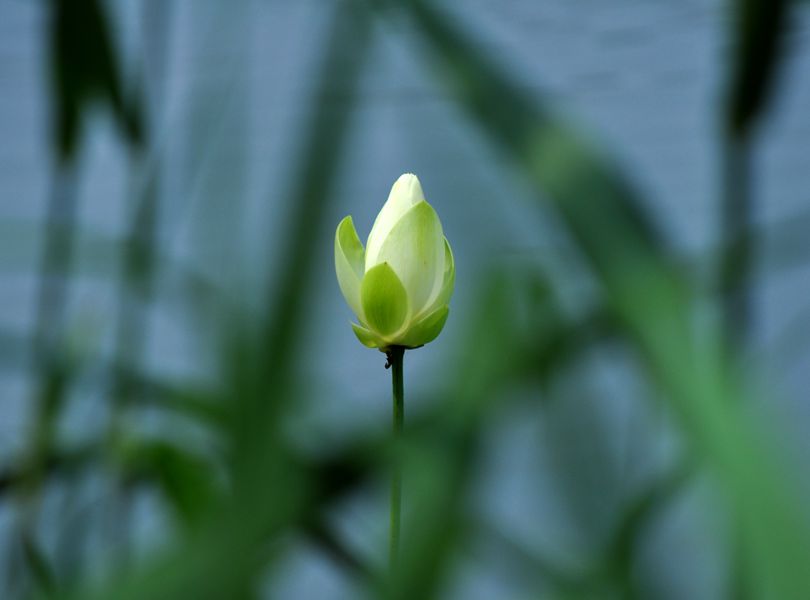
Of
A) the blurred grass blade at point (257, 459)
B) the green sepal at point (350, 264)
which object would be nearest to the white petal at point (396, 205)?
the green sepal at point (350, 264)

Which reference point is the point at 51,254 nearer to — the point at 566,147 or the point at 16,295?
the point at 566,147

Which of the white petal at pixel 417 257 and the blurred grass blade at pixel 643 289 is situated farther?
the white petal at pixel 417 257

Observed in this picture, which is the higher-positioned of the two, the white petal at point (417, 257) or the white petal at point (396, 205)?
the white petal at point (396, 205)

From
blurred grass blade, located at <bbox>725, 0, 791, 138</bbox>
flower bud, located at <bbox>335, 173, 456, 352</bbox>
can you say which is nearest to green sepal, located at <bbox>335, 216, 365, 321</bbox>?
flower bud, located at <bbox>335, 173, 456, 352</bbox>

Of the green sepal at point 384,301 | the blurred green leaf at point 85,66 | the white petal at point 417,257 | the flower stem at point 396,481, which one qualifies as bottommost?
the flower stem at point 396,481

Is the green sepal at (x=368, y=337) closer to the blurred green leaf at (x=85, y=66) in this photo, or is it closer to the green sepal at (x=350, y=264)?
the green sepal at (x=350, y=264)

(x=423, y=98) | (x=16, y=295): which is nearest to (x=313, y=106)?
(x=423, y=98)

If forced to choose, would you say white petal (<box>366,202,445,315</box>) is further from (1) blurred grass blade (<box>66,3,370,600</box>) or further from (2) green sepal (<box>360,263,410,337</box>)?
(1) blurred grass blade (<box>66,3,370,600</box>)

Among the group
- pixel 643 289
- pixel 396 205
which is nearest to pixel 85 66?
pixel 396 205
